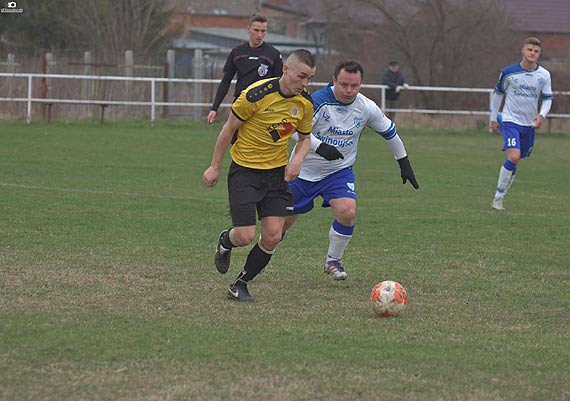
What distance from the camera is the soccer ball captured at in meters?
6.35

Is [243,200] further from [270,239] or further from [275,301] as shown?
[275,301]

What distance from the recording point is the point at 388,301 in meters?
6.36

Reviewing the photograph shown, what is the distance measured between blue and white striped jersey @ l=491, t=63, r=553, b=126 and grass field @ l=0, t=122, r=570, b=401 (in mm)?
1155

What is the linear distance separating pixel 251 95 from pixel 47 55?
72.9ft

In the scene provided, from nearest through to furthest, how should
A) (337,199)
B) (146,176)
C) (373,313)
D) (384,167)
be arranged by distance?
(373,313), (337,199), (146,176), (384,167)

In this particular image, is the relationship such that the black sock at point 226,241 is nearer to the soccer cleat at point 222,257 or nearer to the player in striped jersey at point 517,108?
the soccer cleat at point 222,257

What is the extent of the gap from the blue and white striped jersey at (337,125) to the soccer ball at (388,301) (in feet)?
5.48

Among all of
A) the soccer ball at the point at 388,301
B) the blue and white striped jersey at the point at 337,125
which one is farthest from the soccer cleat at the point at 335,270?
the soccer ball at the point at 388,301

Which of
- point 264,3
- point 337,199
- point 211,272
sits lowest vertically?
point 211,272

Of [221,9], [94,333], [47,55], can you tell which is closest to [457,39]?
[47,55]

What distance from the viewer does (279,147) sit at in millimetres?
6934

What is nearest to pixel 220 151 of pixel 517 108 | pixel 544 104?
pixel 517 108

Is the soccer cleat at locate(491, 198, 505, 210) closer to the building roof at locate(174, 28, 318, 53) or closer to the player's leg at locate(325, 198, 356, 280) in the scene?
the player's leg at locate(325, 198, 356, 280)

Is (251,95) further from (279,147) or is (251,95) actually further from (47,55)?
(47,55)
